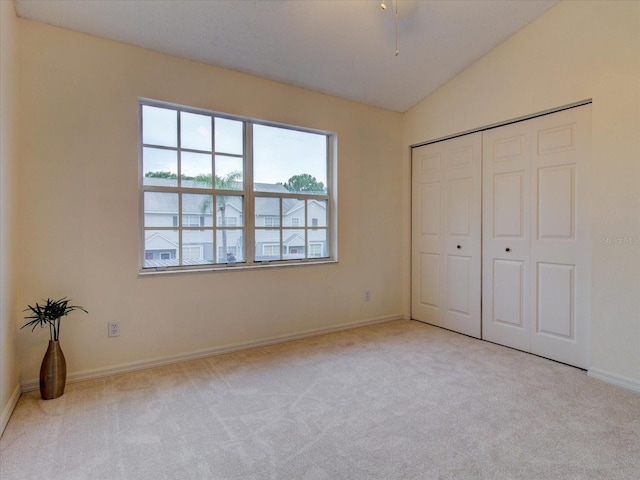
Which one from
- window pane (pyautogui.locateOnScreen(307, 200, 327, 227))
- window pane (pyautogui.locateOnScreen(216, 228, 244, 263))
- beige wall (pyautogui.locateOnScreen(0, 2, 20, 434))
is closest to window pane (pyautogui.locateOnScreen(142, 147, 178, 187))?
window pane (pyautogui.locateOnScreen(216, 228, 244, 263))

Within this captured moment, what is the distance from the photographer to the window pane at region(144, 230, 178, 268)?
307cm

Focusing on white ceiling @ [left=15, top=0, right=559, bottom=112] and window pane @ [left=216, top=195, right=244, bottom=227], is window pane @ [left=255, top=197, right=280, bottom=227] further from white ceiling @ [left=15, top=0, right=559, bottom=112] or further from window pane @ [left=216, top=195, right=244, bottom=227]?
white ceiling @ [left=15, top=0, right=559, bottom=112]

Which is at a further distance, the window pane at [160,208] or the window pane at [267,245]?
the window pane at [267,245]

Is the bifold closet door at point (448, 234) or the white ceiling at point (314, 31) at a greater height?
the white ceiling at point (314, 31)

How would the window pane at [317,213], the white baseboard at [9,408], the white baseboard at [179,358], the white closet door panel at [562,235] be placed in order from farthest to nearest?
the window pane at [317,213], the white closet door panel at [562,235], the white baseboard at [179,358], the white baseboard at [9,408]

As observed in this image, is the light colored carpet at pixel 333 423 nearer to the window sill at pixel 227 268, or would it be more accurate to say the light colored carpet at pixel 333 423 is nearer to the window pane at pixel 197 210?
the window sill at pixel 227 268

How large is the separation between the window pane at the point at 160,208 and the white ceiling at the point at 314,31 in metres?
1.18

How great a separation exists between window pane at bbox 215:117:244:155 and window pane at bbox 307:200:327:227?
3.07ft

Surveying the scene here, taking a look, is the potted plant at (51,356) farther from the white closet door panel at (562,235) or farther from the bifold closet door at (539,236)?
the white closet door panel at (562,235)

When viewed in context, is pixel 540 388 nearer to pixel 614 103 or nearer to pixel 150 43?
pixel 614 103

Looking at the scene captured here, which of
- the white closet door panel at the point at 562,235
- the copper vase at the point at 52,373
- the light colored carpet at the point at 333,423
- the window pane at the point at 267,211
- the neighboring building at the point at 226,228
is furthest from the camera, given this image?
the window pane at the point at 267,211

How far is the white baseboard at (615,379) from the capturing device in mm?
2599

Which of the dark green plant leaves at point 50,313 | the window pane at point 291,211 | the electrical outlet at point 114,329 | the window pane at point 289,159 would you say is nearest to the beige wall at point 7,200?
the dark green plant leaves at point 50,313

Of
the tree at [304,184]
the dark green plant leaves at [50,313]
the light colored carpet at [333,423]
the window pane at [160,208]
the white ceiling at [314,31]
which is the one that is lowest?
the light colored carpet at [333,423]
